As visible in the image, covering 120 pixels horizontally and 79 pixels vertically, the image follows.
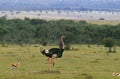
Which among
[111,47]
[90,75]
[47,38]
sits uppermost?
[90,75]

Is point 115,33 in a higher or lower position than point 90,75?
lower

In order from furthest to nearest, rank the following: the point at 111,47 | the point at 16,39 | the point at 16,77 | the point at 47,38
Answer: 1. the point at 47,38
2. the point at 16,39
3. the point at 111,47
4. the point at 16,77

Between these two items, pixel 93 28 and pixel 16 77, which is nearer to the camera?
pixel 16 77

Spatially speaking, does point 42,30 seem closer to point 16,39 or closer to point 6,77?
point 16,39

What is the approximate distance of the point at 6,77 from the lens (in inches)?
810

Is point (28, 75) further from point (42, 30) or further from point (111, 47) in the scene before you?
point (42, 30)

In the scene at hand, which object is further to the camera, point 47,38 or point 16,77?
point 47,38

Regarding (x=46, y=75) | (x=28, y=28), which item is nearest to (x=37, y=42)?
(x=28, y=28)

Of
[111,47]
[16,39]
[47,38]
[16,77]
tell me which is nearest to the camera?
[16,77]

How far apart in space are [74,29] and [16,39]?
12.4 metres

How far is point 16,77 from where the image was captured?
20.5m

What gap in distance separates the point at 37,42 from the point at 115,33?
1209 centimetres

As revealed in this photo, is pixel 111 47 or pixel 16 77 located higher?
pixel 16 77

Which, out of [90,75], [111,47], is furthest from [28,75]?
[111,47]
